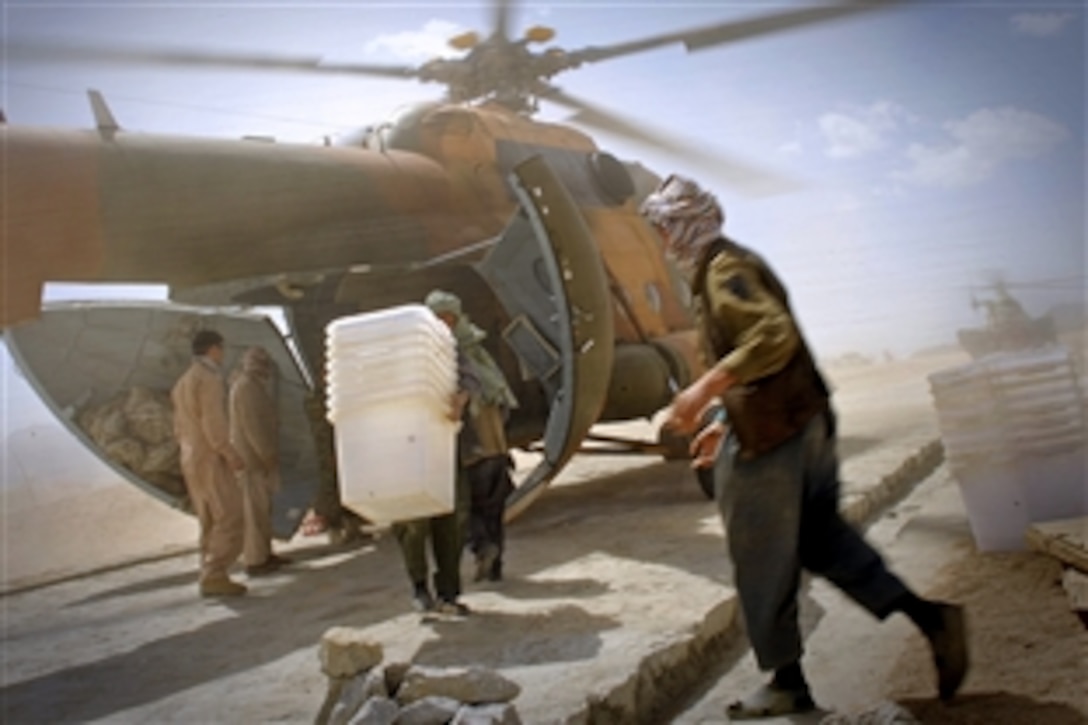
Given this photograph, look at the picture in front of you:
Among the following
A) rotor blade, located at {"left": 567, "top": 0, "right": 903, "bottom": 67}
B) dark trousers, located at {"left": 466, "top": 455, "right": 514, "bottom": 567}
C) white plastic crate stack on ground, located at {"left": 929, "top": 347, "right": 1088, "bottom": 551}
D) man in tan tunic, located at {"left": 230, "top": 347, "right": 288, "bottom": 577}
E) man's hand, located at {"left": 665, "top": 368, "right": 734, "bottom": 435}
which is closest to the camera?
man's hand, located at {"left": 665, "top": 368, "right": 734, "bottom": 435}

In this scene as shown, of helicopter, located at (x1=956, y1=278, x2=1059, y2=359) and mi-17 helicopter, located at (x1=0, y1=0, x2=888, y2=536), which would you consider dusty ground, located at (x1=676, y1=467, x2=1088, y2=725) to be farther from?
mi-17 helicopter, located at (x1=0, y1=0, x2=888, y2=536)

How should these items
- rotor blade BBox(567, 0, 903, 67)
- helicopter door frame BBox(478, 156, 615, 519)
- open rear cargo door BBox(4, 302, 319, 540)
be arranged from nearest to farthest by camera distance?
rotor blade BBox(567, 0, 903, 67) < helicopter door frame BBox(478, 156, 615, 519) < open rear cargo door BBox(4, 302, 319, 540)

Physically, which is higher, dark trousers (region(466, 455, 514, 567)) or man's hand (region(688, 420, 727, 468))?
man's hand (region(688, 420, 727, 468))

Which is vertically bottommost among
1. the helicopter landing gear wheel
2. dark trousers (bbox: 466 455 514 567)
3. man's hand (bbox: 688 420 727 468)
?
the helicopter landing gear wheel

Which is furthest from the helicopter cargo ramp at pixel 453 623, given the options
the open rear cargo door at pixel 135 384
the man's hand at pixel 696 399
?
the man's hand at pixel 696 399

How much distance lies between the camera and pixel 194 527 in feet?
26.5

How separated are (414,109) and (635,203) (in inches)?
61.7

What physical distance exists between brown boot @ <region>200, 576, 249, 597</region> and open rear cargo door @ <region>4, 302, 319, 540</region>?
62 centimetres

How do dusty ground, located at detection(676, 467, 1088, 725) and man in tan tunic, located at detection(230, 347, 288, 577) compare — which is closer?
dusty ground, located at detection(676, 467, 1088, 725)

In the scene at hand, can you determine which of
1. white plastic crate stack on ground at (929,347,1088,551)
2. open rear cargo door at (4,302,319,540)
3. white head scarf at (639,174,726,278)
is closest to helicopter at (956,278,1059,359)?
white plastic crate stack on ground at (929,347,1088,551)

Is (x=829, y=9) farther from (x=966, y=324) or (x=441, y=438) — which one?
(x=441, y=438)

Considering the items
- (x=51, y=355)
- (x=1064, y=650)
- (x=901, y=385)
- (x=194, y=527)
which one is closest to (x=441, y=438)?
(x=1064, y=650)

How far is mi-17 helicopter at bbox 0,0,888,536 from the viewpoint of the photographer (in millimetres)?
3543

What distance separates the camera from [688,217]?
2.10 meters
